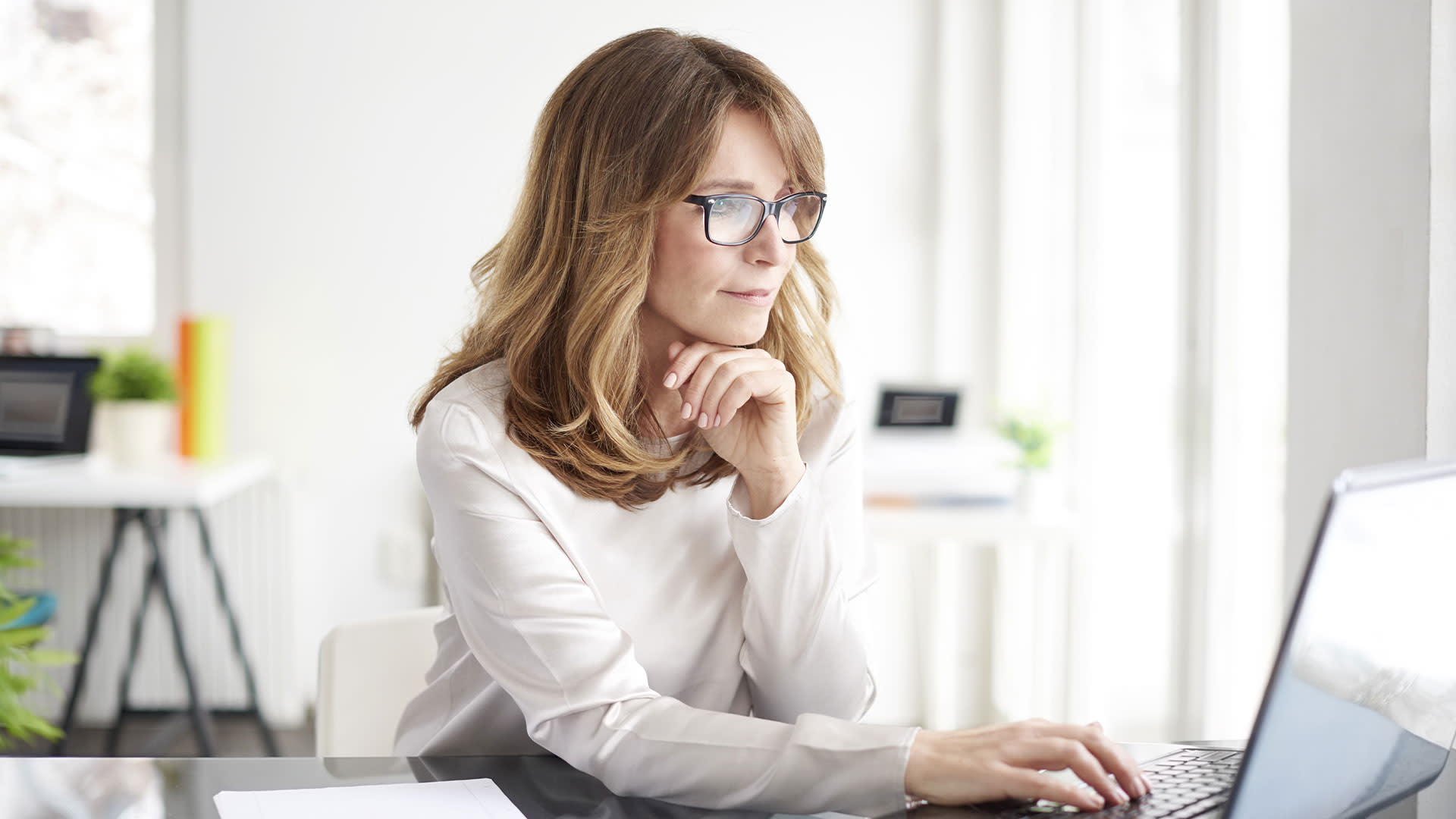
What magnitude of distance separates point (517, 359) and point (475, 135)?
224 cm

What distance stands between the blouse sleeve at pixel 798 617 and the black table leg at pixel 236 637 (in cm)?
215

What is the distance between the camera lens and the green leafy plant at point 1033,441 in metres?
2.66

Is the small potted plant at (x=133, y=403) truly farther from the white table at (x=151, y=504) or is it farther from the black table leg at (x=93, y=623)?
the black table leg at (x=93, y=623)

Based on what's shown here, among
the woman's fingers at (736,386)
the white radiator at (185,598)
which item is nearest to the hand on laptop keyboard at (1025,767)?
the woman's fingers at (736,386)

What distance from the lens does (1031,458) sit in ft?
8.77

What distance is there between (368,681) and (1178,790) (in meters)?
0.93

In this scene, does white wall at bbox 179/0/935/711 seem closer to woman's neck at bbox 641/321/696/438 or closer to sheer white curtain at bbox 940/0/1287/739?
sheer white curtain at bbox 940/0/1287/739

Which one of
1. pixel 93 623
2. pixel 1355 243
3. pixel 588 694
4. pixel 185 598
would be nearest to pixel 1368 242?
pixel 1355 243

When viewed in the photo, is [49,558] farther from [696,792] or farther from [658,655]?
[696,792]

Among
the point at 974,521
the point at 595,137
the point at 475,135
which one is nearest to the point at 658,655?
the point at 595,137

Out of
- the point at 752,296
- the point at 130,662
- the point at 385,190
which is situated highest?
the point at 385,190

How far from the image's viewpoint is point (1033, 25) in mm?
3188

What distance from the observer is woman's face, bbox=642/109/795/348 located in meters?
1.19

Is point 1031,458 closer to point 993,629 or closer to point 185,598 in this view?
point 993,629
